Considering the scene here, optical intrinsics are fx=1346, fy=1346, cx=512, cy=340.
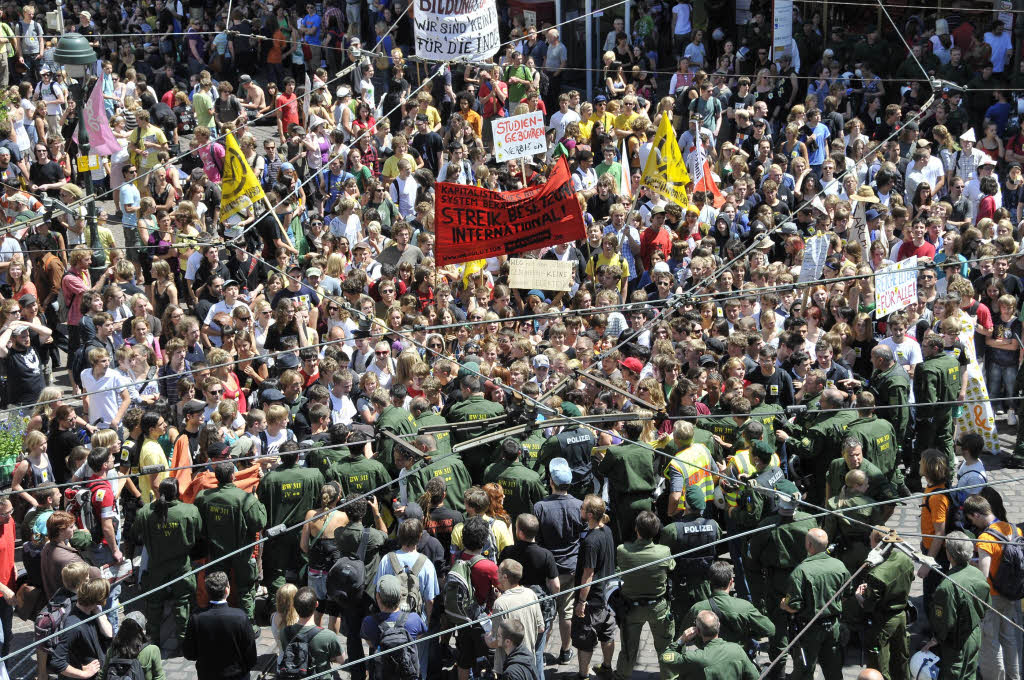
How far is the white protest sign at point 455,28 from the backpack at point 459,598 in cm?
1054

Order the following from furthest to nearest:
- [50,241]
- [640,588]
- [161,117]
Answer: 1. [161,117]
2. [50,241]
3. [640,588]

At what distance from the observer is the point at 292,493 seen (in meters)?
10.5

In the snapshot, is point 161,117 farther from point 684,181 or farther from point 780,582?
point 780,582

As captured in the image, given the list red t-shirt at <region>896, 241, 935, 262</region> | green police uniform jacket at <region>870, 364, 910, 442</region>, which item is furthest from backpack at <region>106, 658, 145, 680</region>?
red t-shirt at <region>896, 241, 935, 262</region>

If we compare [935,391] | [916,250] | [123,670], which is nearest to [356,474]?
[123,670]

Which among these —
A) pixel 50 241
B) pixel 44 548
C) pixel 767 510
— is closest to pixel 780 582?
pixel 767 510

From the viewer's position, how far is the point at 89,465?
10703mm

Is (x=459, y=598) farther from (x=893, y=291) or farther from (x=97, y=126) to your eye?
(x=97, y=126)

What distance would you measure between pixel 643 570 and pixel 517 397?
5.35 feet

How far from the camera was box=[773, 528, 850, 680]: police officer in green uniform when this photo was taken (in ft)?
30.5

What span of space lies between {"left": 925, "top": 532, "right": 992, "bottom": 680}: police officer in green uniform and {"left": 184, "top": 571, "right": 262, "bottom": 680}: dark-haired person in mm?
4777

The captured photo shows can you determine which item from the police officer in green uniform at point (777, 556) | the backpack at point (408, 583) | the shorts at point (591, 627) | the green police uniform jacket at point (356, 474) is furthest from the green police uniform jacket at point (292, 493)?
the police officer in green uniform at point (777, 556)

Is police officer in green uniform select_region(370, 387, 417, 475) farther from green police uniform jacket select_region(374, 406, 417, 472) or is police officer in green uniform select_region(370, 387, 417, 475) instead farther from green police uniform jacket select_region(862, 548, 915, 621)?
green police uniform jacket select_region(862, 548, 915, 621)

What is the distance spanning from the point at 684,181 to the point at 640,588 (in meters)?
7.17
